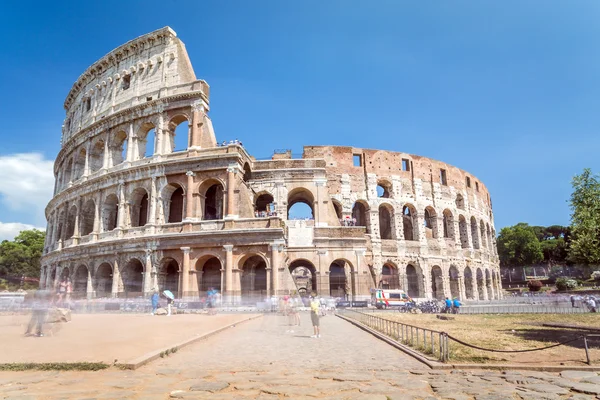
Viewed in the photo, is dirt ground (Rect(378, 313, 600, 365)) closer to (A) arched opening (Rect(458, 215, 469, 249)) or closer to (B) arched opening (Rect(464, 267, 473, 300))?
(B) arched opening (Rect(464, 267, 473, 300))

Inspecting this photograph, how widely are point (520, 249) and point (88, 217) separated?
6061 cm

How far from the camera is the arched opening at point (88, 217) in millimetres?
30688

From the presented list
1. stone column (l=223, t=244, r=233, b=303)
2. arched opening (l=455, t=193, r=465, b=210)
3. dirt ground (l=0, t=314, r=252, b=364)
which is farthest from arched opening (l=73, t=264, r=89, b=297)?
arched opening (l=455, t=193, r=465, b=210)

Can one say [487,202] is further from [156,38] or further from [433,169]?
[156,38]

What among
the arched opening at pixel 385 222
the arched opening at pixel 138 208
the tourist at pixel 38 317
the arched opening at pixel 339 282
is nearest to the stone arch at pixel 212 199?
the arched opening at pixel 138 208

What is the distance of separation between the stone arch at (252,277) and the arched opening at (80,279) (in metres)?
12.4

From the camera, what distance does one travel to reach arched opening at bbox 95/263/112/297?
27484 millimetres

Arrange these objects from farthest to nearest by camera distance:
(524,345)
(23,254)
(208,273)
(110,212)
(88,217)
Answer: (23,254) → (88,217) → (110,212) → (208,273) → (524,345)

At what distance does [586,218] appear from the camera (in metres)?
11.7

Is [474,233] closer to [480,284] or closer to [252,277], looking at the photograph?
[480,284]

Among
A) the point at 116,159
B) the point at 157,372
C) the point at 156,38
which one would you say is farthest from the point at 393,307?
the point at 156,38

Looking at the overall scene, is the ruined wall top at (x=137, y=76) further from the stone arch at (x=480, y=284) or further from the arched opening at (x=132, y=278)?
the stone arch at (x=480, y=284)

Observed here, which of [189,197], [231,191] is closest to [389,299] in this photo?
[231,191]

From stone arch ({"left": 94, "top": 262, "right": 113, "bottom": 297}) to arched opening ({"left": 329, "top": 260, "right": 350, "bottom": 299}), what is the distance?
52.2ft
